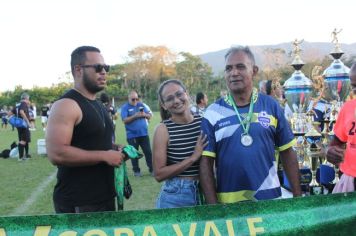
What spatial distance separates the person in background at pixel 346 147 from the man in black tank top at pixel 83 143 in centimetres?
166

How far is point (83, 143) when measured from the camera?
2842 millimetres

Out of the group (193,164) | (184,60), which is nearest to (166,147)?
(193,164)

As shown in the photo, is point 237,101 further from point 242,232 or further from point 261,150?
point 242,232

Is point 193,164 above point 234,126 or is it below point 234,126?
below

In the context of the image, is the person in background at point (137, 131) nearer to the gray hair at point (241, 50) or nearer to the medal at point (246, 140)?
the gray hair at point (241, 50)

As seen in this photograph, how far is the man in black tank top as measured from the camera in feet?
8.97

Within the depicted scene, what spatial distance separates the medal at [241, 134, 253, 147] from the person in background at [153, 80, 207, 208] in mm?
366

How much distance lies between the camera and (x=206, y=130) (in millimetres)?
2730

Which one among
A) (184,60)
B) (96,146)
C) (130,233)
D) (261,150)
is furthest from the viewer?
(184,60)

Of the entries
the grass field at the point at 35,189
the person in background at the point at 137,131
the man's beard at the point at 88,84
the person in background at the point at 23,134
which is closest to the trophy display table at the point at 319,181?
the man's beard at the point at 88,84

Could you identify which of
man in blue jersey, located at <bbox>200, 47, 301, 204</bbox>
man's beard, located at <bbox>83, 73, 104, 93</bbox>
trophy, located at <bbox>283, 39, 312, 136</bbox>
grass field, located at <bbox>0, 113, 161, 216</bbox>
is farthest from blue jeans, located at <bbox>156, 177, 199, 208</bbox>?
grass field, located at <bbox>0, 113, 161, 216</bbox>

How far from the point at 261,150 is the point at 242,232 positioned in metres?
0.51

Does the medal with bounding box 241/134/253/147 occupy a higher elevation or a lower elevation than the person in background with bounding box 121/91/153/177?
higher

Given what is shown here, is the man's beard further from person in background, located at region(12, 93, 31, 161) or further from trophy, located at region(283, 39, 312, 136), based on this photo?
person in background, located at region(12, 93, 31, 161)
